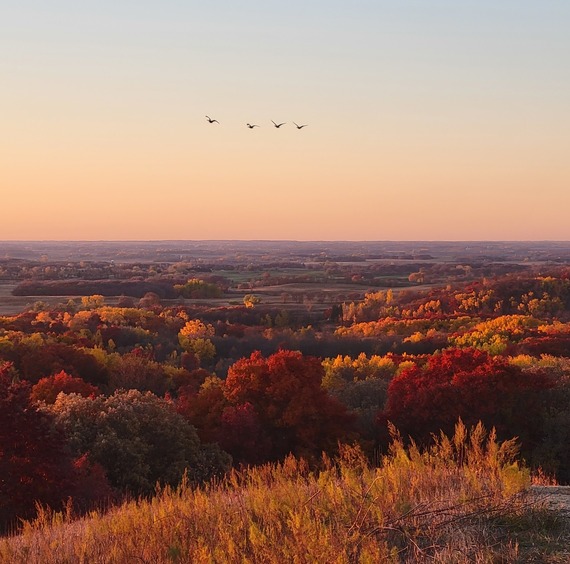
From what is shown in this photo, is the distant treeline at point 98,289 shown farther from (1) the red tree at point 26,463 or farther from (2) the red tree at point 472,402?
(1) the red tree at point 26,463

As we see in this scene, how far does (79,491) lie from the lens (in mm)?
18000

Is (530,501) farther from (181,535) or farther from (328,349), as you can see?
(328,349)

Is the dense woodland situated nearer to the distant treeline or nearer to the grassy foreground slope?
the grassy foreground slope

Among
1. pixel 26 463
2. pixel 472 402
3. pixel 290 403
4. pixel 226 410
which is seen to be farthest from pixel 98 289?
pixel 26 463

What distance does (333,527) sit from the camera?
27.5ft

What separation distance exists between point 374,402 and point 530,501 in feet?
98.1

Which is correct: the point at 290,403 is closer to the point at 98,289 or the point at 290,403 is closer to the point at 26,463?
the point at 26,463

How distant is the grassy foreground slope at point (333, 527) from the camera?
290 inches

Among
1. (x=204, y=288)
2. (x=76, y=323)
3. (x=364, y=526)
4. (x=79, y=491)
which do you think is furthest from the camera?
(x=204, y=288)

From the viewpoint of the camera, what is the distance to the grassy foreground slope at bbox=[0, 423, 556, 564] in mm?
7367

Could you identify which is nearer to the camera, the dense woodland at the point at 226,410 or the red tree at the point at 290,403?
the dense woodland at the point at 226,410

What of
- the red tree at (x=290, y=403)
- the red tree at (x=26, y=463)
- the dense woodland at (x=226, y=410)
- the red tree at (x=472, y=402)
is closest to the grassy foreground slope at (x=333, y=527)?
the dense woodland at (x=226, y=410)

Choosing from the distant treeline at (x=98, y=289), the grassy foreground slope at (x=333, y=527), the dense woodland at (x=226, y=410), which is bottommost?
the distant treeline at (x=98, y=289)

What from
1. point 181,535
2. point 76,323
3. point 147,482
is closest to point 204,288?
point 76,323
